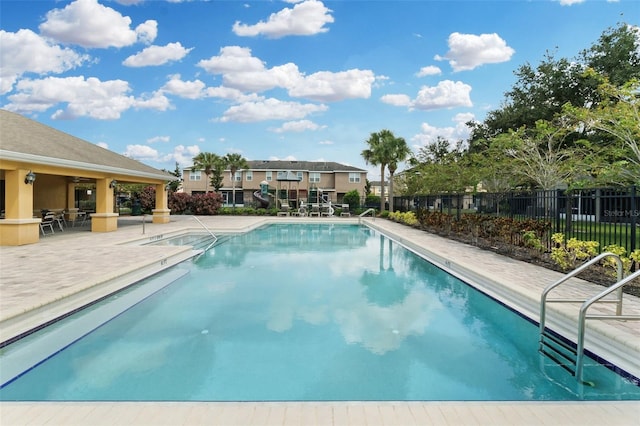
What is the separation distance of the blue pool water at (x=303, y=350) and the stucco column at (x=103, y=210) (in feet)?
33.4

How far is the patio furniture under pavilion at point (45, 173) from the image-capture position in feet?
40.5

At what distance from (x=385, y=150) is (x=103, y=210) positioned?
21.0m

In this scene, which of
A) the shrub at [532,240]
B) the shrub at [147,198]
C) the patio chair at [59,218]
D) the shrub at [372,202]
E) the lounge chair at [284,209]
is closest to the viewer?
the shrub at [532,240]

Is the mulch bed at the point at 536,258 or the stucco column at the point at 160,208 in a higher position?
the stucco column at the point at 160,208

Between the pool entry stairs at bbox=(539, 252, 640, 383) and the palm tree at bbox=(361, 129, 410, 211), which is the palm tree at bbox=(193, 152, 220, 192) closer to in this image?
the palm tree at bbox=(361, 129, 410, 211)

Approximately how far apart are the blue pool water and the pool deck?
0.37 metres

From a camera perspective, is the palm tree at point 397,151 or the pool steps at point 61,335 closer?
the pool steps at point 61,335

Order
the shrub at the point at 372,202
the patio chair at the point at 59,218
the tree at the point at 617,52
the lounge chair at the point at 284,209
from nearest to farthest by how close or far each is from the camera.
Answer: the patio chair at the point at 59,218 → the tree at the point at 617,52 → the lounge chair at the point at 284,209 → the shrub at the point at 372,202

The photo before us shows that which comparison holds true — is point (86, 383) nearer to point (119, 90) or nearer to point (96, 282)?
point (96, 282)

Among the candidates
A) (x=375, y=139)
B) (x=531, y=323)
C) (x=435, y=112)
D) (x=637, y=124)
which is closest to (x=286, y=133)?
(x=375, y=139)

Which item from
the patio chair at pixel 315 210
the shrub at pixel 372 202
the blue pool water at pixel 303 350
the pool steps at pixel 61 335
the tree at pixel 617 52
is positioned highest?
the tree at pixel 617 52

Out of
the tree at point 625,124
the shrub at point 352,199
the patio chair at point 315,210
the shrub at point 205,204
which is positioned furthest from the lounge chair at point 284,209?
the tree at point 625,124

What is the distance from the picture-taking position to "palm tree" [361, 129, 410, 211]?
31062 millimetres

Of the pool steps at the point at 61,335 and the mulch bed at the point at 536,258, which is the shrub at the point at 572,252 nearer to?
the mulch bed at the point at 536,258
